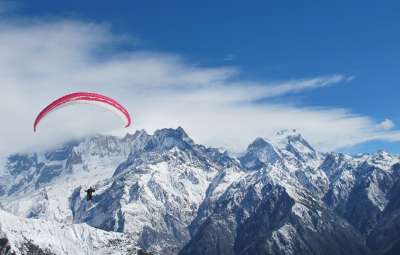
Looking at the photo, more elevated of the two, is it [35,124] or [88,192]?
[35,124]

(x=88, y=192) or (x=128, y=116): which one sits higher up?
(x=128, y=116)

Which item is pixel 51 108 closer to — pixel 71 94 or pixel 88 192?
pixel 71 94

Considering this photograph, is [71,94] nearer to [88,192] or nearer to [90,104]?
[90,104]

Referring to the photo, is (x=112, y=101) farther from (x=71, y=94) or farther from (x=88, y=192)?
(x=88, y=192)

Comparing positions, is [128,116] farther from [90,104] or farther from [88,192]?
[88,192]

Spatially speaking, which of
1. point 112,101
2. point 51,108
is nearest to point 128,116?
point 112,101

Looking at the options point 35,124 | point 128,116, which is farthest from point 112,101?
point 35,124
